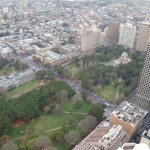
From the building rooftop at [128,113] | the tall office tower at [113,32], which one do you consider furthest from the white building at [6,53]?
the building rooftop at [128,113]

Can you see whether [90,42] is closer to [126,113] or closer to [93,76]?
[93,76]

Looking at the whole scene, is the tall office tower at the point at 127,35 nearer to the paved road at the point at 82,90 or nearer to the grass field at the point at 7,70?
the paved road at the point at 82,90

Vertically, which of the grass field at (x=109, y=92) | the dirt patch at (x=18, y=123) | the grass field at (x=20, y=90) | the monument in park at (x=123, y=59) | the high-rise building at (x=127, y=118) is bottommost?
the grass field at (x=109, y=92)

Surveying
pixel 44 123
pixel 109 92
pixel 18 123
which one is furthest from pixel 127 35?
pixel 18 123

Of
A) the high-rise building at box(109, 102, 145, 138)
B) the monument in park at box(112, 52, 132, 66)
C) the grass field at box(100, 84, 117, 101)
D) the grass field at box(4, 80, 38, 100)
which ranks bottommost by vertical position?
the grass field at box(100, 84, 117, 101)

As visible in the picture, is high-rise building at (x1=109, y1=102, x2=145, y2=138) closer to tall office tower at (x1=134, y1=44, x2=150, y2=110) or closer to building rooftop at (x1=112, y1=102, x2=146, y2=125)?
building rooftop at (x1=112, y1=102, x2=146, y2=125)

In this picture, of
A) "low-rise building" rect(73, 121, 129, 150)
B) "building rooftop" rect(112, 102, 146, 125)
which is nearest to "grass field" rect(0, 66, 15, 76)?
"low-rise building" rect(73, 121, 129, 150)
